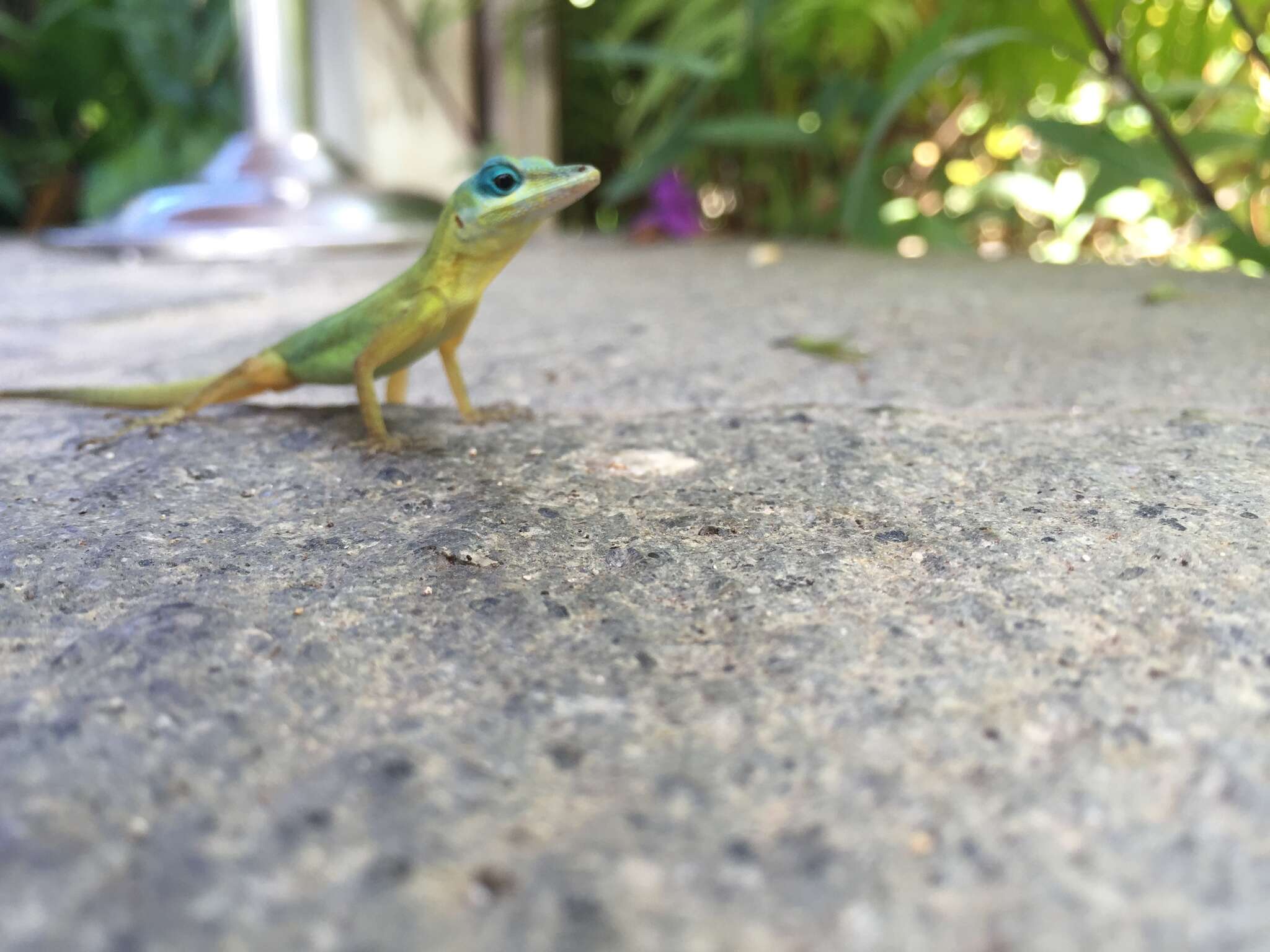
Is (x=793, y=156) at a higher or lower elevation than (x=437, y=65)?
lower

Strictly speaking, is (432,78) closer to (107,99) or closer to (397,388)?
(107,99)

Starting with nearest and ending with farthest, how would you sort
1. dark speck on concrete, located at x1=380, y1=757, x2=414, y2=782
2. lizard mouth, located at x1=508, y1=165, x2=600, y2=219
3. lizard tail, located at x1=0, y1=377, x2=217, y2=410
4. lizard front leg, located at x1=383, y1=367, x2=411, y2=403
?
dark speck on concrete, located at x1=380, y1=757, x2=414, y2=782
lizard mouth, located at x1=508, y1=165, x2=600, y2=219
lizard tail, located at x1=0, y1=377, x2=217, y2=410
lizard front leg, located at x1=383, y1=367, x2=411, y2=403

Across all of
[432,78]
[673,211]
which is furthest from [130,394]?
[432,78]

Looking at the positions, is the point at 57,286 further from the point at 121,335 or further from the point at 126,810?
the point at 126,810

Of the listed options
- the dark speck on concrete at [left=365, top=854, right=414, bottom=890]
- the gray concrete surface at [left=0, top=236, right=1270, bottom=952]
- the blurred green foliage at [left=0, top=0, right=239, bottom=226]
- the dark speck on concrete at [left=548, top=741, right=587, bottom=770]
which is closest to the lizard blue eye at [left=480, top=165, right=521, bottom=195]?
the gray concrete surface at [left=0, top=236, right=1270, bottom=952]

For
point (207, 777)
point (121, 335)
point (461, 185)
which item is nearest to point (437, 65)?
point (121, 335)

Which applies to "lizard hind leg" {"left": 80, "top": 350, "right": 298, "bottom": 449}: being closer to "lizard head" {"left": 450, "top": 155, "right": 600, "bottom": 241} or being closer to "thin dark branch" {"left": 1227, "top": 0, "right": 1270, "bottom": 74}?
"lizard head" {"left": 450, "top": 155, "right": 600, "bottom": 241}
